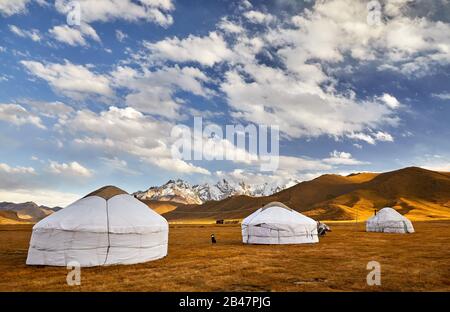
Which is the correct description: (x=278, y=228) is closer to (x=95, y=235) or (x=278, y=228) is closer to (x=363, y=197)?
(x=95, y=235)

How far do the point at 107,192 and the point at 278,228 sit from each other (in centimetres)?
1082

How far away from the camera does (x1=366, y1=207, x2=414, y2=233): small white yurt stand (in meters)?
33.1

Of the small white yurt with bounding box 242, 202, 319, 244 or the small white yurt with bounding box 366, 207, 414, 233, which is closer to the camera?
the small white yurt with bounding box 242, 202, 319, 244

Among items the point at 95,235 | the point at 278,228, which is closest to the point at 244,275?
the point at 95,235

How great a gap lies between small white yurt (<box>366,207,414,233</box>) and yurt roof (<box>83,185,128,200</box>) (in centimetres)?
2775

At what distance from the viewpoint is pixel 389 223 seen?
111 feet

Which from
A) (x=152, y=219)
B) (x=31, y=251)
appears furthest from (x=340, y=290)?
(x=31, y=251)

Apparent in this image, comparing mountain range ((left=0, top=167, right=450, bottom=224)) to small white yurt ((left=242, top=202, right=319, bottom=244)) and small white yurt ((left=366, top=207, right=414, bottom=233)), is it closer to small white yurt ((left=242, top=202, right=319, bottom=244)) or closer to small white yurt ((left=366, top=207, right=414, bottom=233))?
small white yurt ((left=366, top=207, right=414, bottom=233))

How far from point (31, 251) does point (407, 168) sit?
117908mm

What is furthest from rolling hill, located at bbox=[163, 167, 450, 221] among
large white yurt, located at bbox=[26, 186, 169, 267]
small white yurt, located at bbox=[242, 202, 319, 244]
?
large white yurt, located at bbox=[26, 186, 169, 267]

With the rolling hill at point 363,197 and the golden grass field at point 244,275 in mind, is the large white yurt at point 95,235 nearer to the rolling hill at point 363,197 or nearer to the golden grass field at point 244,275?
the golden grass field at point 244,275

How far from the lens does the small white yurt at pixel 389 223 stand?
3312 cm
